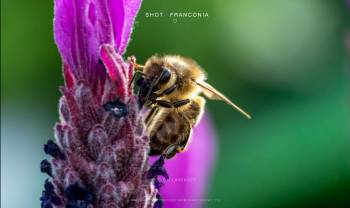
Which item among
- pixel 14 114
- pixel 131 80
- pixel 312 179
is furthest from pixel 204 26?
pixel 131 80

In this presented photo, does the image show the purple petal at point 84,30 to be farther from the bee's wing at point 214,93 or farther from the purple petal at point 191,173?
the purple petal at point 191,173

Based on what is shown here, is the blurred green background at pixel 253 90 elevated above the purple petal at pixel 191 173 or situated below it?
above

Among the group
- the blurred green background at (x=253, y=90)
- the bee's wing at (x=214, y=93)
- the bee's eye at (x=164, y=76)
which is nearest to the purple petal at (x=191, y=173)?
the bee's wing at (x=214, y=93)

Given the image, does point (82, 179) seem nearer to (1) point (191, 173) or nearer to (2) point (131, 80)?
(2) point (131, 80)

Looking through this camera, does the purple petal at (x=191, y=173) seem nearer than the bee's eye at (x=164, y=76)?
No

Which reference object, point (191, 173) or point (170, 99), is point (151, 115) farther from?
point (191, 173)

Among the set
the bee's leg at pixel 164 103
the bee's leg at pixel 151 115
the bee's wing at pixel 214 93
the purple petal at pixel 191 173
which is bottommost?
the purple petal at pixel 191 173

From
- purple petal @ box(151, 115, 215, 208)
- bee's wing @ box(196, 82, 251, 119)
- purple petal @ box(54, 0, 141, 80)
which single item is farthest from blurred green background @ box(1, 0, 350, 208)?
purple petal @ box(54, 0, 141, 80)
